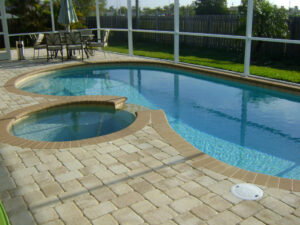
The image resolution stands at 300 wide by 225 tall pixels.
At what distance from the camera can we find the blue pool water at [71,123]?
15.7 ft

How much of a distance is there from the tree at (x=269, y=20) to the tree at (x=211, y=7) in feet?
18.2

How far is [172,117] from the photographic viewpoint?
18.3ft

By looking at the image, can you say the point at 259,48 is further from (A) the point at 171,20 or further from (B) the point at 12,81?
(B) the point at 12,81

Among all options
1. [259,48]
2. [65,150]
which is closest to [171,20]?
[259,48]

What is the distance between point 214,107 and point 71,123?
2.57 m

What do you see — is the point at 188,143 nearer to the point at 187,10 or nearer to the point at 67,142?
the point at 67,142

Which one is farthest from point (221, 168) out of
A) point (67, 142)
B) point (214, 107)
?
point (214, 107)

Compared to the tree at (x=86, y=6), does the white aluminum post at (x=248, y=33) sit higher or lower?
lower

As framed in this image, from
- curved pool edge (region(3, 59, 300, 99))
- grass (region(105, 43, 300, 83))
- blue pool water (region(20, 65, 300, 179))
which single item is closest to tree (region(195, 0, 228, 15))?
grass (region(105, 43, 300, 83))

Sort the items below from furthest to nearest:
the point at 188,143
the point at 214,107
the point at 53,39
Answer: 1. the point at 53,39
2. the point at 214,107
3. the point at 188,143

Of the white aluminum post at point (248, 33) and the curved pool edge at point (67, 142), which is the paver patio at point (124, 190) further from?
the white aluminum post at point (248, 33)

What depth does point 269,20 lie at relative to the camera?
34.8 feet

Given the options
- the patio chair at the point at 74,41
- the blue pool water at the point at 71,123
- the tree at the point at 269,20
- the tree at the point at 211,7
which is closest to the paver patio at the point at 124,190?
the blue pool water at the point at 71,123

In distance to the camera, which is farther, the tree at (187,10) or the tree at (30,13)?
the tree at (30,13)
